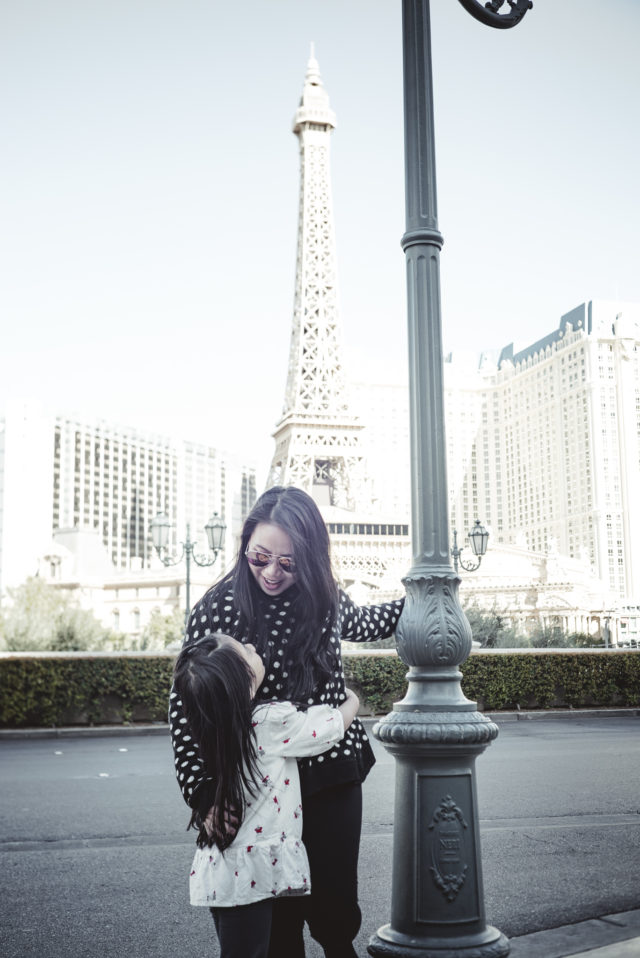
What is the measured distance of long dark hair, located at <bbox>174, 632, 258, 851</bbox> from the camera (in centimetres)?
267

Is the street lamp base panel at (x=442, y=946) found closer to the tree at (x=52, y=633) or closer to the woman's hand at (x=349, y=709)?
the woman's hand at (x=349, y=709)

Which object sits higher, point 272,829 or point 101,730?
point 272,829

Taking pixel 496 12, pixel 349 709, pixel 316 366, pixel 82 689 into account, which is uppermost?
pixel 316 366

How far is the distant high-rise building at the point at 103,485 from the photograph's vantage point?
10462cm

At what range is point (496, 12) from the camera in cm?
518

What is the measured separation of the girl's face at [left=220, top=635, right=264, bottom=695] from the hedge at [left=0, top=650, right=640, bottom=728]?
14.2 meters

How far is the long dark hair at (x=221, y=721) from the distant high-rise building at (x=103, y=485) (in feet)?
306

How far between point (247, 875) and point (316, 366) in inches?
2646

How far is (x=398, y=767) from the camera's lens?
380 cm

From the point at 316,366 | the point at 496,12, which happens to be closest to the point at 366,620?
the point at 496,12

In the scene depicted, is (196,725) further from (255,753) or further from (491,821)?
(491,821)

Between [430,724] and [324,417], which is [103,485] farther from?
[430,724]

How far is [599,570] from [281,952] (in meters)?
111

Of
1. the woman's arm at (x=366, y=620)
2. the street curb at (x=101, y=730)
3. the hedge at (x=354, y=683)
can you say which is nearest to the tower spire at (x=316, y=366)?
the hedge at (x=354, y=683)
